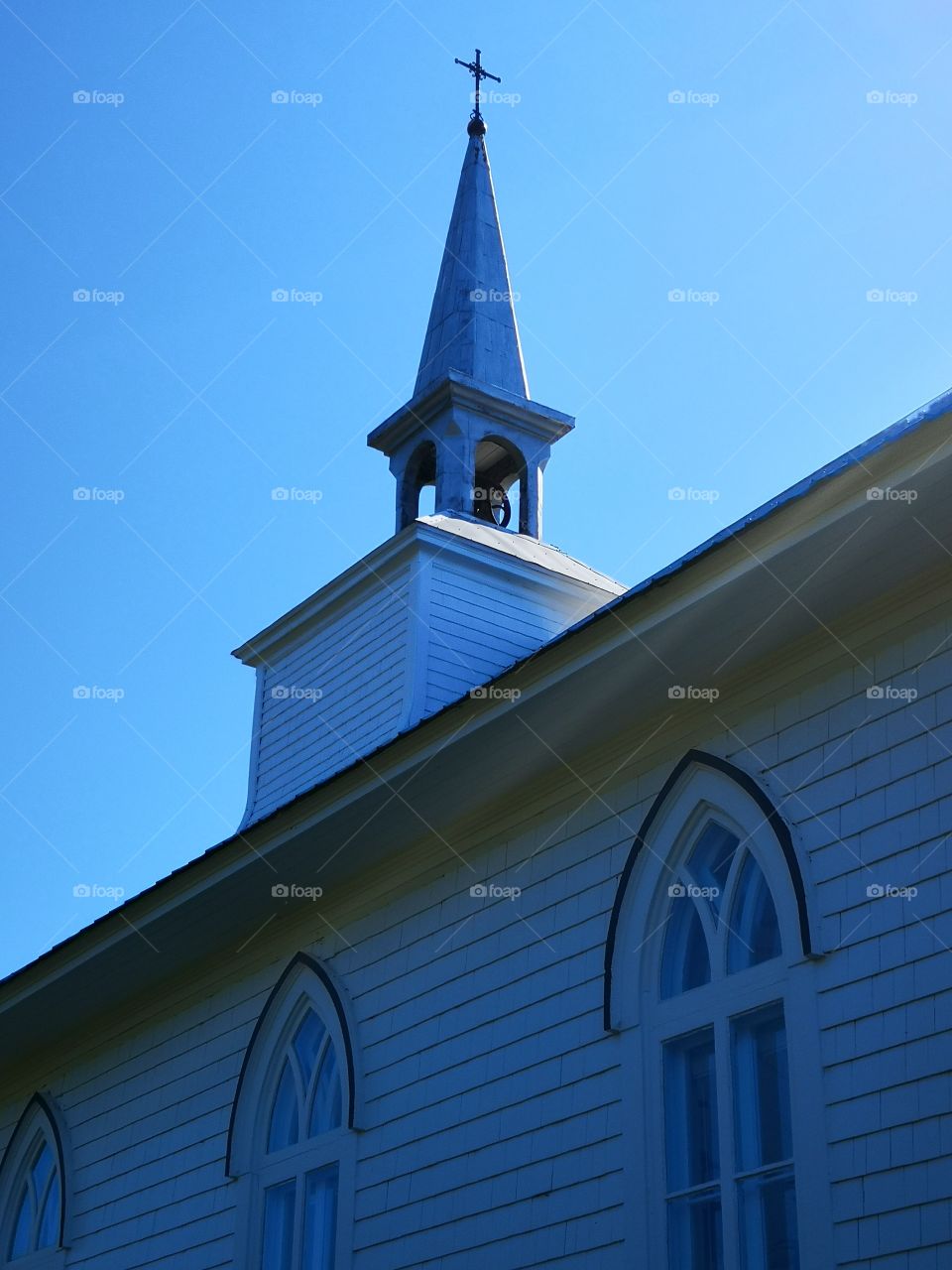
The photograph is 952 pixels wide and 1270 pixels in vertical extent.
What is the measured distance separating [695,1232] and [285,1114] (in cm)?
505

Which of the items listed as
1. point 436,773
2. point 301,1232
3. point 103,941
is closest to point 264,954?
point 103,941

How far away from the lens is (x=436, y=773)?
487 inches

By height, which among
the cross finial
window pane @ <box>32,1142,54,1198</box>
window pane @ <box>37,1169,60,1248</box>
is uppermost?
the cross finial

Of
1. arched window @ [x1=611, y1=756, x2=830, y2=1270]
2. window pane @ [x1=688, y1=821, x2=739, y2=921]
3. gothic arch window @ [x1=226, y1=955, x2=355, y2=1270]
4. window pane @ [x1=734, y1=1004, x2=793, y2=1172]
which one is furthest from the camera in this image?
gothic arch window @ [x1=226, y1=955, x2=355, y2=1270]

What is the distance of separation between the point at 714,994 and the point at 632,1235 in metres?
1.40

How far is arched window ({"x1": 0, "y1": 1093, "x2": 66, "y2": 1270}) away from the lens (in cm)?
1700

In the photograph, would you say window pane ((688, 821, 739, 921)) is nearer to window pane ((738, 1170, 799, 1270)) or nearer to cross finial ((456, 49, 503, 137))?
window pane ((738, 1170, 799, 1270))

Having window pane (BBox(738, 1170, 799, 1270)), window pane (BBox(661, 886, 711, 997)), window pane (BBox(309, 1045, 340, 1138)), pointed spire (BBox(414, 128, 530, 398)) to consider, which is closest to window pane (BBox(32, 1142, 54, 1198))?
window pane (BBox(309, 1045, 340, 1138))

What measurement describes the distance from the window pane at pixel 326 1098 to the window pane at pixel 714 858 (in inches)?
161

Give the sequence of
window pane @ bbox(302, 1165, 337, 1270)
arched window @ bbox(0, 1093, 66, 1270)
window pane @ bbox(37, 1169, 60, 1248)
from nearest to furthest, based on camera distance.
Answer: window pane @ bbox(302, 1165, 337, 1270) < window pane @ bbox(37, 1169, 60, 1248) < arched window @ bbox(0, 1093, 66, 1270)

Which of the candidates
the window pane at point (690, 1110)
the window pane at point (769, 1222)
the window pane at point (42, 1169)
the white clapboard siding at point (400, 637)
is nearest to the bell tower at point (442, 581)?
the white clapboard siding at point (400, 637)

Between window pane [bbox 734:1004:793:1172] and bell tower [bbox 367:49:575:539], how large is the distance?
1110 centimetres

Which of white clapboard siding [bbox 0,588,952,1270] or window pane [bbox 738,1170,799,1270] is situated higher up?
white clapboard siding [bbox 0,588,952,1270]

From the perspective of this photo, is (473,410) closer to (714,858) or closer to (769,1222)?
(714,858)
